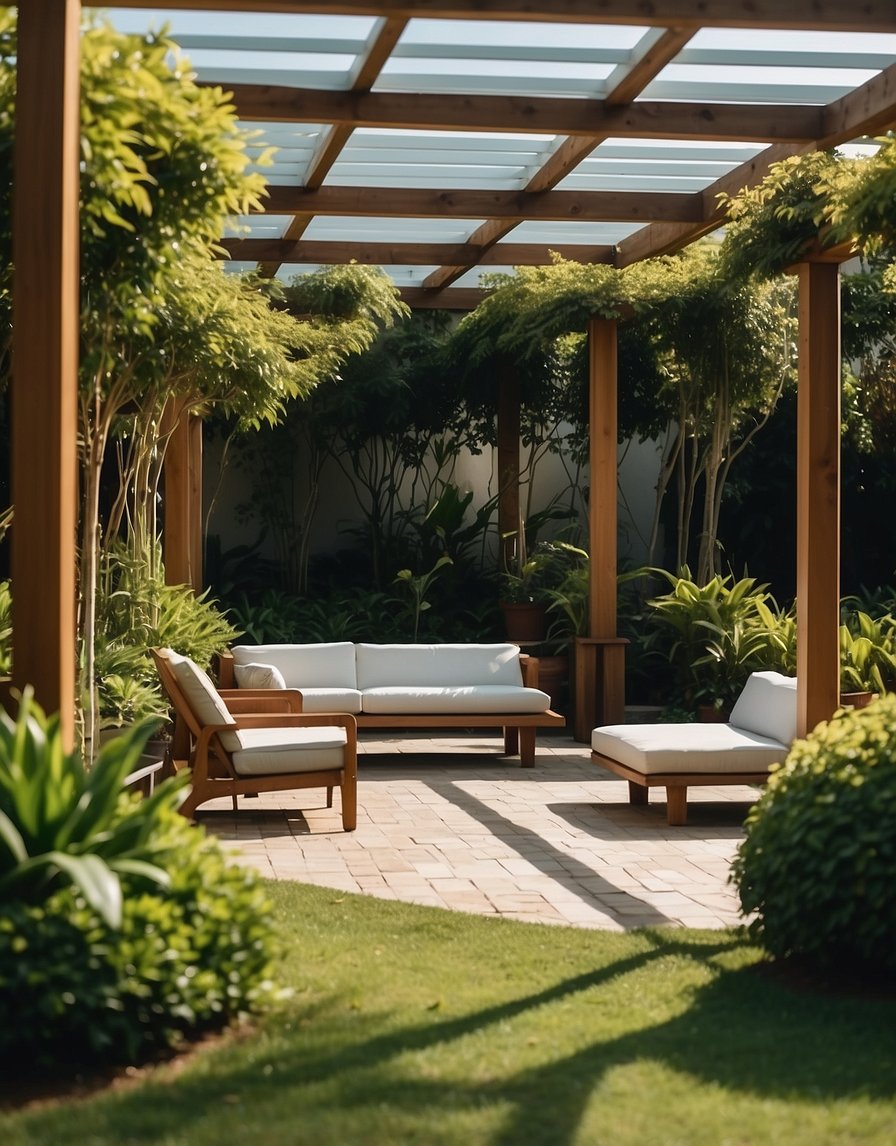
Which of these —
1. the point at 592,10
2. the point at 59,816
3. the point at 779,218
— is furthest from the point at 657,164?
the point at 59,816

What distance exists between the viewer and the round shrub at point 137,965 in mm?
3324

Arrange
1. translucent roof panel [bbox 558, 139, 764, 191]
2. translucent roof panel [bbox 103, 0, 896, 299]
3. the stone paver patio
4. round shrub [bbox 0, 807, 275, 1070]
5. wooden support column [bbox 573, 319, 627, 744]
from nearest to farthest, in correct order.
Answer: round shrub [bbox 0, 807, 275, 1070] → the stone paver patio → translucent roof panel [bbox 103, 0, 896, 299] → translucent roof panel [bbox 558, 139, 764, 191] → wooden support column [bbox 573, 319, 627, 744]

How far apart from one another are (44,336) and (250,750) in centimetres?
336

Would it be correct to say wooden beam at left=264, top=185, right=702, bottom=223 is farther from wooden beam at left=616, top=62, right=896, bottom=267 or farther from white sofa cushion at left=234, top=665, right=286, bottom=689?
white sofa cushion at left=234, top=665, right=286, bottom=689

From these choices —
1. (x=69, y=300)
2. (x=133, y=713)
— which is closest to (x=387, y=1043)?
(x=69, y=300)

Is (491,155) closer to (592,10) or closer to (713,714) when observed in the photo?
(592,10)

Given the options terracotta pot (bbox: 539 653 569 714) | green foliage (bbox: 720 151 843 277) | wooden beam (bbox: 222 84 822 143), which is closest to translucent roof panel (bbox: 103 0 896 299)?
wooden beam (bbox: 222 84 822 143)

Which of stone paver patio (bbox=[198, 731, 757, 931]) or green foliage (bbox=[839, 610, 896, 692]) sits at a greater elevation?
green foliage (bbox=[839, 610, 896, 692])

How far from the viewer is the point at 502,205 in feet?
29.5

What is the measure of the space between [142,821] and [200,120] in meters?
2.34

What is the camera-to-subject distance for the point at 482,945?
4.84 meters

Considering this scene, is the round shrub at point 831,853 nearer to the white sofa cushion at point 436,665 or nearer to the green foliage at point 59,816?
the green foliage at point 59,816

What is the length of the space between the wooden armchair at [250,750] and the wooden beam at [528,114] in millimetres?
2793

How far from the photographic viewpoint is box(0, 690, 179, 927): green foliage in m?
3.53
